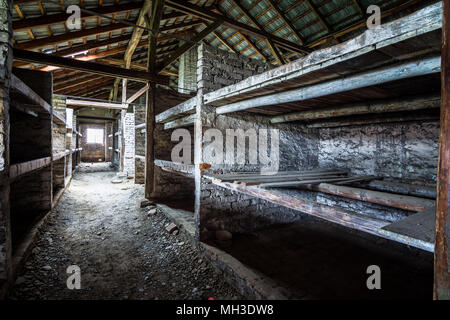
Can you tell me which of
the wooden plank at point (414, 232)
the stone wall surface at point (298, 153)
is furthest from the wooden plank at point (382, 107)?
the wooden plank at point (414, 232)

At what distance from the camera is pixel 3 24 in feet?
7.29

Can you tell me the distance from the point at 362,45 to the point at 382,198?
1.91 m

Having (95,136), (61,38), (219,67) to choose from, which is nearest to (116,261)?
(219,67)

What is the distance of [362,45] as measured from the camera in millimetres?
1451

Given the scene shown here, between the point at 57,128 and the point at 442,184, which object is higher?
the point at 57,128

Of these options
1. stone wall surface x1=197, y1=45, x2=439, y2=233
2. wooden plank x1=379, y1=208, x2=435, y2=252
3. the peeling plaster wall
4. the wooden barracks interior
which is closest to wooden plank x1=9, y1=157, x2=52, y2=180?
the wooden barracks interior

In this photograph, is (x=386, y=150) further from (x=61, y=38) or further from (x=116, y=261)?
(x=61, y=38)

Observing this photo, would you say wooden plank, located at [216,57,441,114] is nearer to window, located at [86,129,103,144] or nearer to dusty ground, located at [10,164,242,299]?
dusty ground, located at [10,164,242,299]

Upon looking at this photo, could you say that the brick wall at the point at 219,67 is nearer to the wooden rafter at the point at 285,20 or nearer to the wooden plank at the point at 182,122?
the wooden plank at the point at 182,122

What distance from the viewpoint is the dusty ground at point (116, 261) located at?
8.80 feet

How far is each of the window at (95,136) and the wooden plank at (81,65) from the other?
49.3 ft
